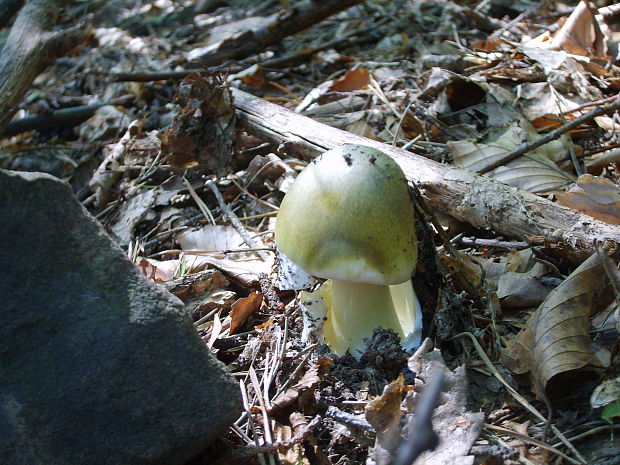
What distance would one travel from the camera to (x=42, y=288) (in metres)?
1.79

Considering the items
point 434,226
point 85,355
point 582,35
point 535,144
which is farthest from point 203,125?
point 582,35

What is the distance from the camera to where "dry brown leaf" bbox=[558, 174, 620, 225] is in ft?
8.77

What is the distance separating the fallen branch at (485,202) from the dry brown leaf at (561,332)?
211mm

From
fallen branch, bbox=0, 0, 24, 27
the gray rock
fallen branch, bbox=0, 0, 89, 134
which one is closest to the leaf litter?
the gray rock

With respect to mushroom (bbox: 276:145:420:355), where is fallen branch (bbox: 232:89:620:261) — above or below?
below

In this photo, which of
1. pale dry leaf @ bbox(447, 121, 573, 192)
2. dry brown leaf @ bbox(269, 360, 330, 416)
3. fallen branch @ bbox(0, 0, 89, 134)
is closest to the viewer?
dry brown leaf @ bbox(269, 360, 330, 416)

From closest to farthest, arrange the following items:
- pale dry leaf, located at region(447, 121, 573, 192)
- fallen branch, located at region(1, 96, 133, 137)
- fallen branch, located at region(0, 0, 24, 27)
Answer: pale dry leaf, located at region(447, 121, 573, 192) → fallen branch, located at region(1, 96, 133, 137) → fallen branch, located at region(0, 0, 24, 27)

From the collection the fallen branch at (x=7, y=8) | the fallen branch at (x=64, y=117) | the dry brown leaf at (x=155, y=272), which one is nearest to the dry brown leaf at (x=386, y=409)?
the dry brown leaf at (x=155, y=272)

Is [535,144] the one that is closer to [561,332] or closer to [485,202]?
[485,202]

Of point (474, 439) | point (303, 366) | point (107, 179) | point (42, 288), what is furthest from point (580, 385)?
point (107, 179)

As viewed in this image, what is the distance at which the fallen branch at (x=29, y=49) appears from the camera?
414cm

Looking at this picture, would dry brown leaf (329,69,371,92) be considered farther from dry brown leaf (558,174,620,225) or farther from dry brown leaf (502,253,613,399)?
dry brown leaf (502,253,613,399)

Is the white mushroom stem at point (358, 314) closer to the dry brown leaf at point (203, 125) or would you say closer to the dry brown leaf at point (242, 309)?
the dry brown leaf at point (242, 309)

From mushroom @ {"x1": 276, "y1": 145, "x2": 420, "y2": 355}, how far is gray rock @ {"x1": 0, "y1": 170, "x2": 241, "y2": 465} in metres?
0.48
